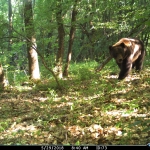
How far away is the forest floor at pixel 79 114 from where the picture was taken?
14.5 ft

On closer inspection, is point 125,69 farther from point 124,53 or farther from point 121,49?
point 121,49

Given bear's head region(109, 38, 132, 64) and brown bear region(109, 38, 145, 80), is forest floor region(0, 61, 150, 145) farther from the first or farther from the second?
bear's head region(109, 38, 132, 64)

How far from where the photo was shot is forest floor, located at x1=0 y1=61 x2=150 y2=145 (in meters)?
4.41

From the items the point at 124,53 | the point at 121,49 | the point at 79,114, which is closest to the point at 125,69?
the point at 124,53

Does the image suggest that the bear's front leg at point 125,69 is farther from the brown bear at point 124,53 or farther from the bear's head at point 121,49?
the bear's head at point 121,49

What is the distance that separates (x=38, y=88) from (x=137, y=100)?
14.4 ft

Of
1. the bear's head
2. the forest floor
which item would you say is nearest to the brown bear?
the bear's head

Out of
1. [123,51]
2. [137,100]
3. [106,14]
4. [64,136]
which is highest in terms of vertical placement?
[106,14]

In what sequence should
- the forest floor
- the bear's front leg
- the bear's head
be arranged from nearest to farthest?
the forest floor < the bear's front leg < the bear's head

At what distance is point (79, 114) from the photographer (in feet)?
18.3

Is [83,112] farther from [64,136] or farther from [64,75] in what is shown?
[64,75]

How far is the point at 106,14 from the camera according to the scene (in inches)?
813

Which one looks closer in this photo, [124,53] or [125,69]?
[125,69]

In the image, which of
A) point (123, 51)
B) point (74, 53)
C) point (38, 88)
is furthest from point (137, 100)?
point (74, 53)
